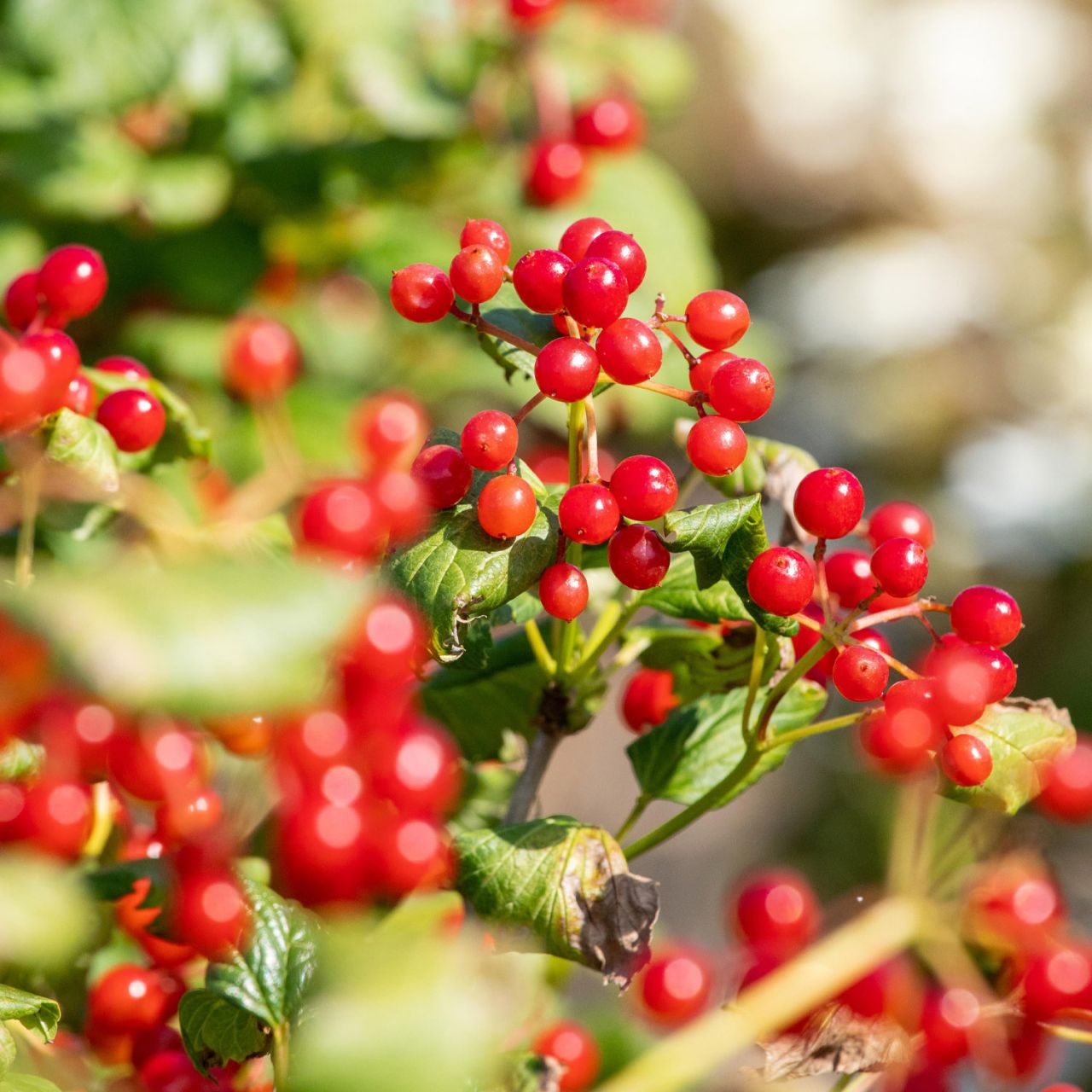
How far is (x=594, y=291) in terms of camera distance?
1.50ft

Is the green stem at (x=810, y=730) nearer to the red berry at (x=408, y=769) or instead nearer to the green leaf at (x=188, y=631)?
the red berry at (x=408, y=769)

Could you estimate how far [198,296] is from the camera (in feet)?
4.07

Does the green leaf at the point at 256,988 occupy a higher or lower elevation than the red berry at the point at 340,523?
lower

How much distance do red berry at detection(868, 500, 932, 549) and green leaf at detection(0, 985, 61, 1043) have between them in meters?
0.39

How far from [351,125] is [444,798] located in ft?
3.54

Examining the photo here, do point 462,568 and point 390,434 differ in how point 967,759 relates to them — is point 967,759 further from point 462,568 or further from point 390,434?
point 390,434

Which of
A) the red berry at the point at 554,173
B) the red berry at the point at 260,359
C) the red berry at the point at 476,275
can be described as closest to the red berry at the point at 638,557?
the red berry at the point at 476,275

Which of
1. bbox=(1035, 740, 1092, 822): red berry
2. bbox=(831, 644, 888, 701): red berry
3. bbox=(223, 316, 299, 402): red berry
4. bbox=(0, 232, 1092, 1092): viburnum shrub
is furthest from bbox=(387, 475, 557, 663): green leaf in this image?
bbox=(223, 316, 299, 402): red berry

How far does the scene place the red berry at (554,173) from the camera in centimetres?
135

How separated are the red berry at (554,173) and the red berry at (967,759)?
996 mm

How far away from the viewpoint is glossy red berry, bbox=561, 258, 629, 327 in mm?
458

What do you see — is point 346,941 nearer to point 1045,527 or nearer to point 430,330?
point 430,330

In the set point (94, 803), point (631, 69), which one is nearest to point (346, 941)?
point (94, 803)

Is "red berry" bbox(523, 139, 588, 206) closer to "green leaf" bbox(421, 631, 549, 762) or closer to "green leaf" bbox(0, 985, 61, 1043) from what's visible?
"green leaf" bbox(421, 631, 549, 762)
